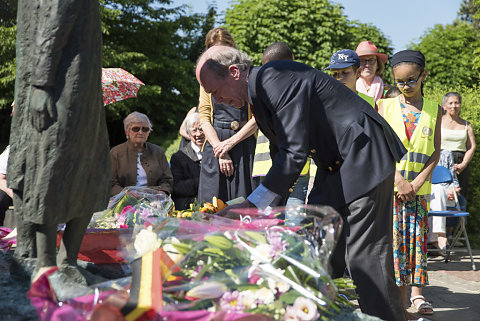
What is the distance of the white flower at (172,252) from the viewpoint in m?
2.13

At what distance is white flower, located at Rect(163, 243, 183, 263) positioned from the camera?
2127 millimetres

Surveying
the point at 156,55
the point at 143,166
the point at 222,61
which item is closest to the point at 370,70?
the point at 143,166

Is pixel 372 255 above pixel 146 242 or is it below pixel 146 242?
below

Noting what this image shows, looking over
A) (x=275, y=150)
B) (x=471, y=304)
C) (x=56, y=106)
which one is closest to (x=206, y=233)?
(x=56, y=106)

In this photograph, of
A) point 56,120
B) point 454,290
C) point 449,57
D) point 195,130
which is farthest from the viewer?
point 449,57

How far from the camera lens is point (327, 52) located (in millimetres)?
20578

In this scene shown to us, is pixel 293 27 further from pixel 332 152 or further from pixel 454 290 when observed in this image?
pixel 332 152

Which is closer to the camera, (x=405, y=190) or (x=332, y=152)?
(x=332, y=152)

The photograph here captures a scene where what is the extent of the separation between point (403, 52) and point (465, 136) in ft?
17.1

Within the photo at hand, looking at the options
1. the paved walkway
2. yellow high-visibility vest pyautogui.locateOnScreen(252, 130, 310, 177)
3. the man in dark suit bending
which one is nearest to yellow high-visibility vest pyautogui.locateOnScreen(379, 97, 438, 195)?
yellow high-visibility vest pyautogui.locateOnScreen(252, 130, 310, 177)

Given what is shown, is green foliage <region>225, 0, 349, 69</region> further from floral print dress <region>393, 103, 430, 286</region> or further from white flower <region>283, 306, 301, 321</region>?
white flower <region>283, 306, 301, 321</region>

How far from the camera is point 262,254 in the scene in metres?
2.13

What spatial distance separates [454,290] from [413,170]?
2099 millimetres

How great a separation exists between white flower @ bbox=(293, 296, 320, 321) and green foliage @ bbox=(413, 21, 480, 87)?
58.7ft
